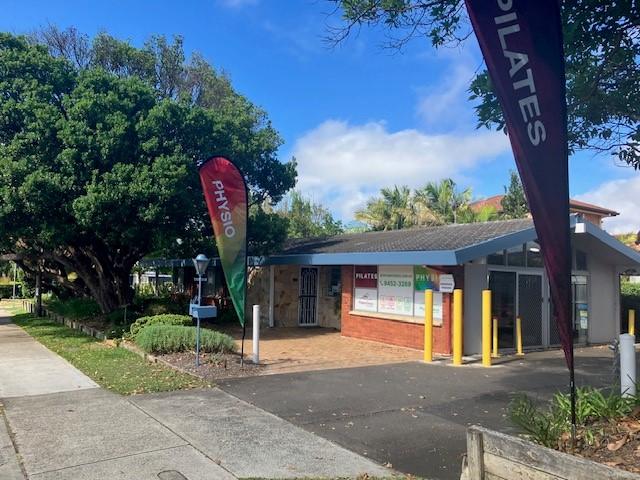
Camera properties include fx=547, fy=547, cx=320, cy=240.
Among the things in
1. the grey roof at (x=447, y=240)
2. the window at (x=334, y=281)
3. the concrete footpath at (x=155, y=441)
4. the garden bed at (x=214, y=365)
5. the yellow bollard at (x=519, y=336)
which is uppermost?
the grey roof at (x=447, y=240)

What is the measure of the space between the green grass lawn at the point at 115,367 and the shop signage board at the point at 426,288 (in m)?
6.29

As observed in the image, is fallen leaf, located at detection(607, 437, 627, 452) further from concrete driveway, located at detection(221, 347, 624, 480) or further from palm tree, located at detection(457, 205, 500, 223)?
palm tree, located at detection(457, 205, 500, 223)

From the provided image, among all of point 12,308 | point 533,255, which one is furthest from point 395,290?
point 12,308

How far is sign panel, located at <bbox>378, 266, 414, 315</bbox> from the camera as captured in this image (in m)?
14.1

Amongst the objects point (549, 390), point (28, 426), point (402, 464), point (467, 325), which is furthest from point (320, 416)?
point (467, 325)

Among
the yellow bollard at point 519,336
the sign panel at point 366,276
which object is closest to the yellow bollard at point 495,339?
the yellow bollard at point 519,336

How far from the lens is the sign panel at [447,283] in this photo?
41.2 feet

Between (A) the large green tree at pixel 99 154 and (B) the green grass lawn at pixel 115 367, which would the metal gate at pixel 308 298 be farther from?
(B) the green grass lawn at pixel 115 367

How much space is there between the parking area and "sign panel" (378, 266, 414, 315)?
100 centimetres

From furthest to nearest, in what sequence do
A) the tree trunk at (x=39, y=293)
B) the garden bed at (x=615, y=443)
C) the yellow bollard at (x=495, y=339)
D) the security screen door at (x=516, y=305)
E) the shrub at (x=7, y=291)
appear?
the shrub at (x=7, y=291) → the tree trunk at (x=39, y=293) → the security screen door at (x=516, y=305) → the yellow bollard at (x=495, y=339) → the garden bed at (x=615, y=443)

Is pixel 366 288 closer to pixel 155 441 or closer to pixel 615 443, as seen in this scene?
pixel 155 441

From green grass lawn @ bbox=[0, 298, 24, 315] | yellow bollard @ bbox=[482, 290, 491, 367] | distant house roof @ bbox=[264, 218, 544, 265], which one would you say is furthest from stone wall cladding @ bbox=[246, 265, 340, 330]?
green grass lawn @ bbox=[0, 298, 24, 315]

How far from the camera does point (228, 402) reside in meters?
7.84

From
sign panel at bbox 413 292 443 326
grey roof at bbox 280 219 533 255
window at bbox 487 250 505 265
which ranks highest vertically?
grey roof at bbox 280 219 533 255
